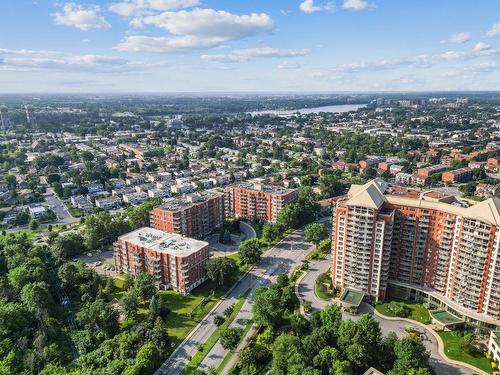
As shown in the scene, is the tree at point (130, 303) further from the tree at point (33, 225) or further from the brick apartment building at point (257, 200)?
the tree at point (33, 225)

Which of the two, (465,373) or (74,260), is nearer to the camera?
(465,373)

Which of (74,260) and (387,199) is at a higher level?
(387,199)

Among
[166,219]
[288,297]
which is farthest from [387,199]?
[166,219]

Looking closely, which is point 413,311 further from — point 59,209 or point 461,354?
point 59,209

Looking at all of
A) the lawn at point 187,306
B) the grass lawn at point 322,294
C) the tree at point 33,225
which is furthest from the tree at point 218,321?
the tree at point 33,225

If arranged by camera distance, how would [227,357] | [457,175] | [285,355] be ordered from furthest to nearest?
[457,175] → [227,357] → [285,355]

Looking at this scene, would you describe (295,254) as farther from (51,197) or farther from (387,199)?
(51,197)

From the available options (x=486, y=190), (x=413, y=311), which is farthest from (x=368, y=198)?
(x=486, y=190)

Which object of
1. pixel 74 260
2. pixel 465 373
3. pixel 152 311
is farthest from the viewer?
pixel 74 260
